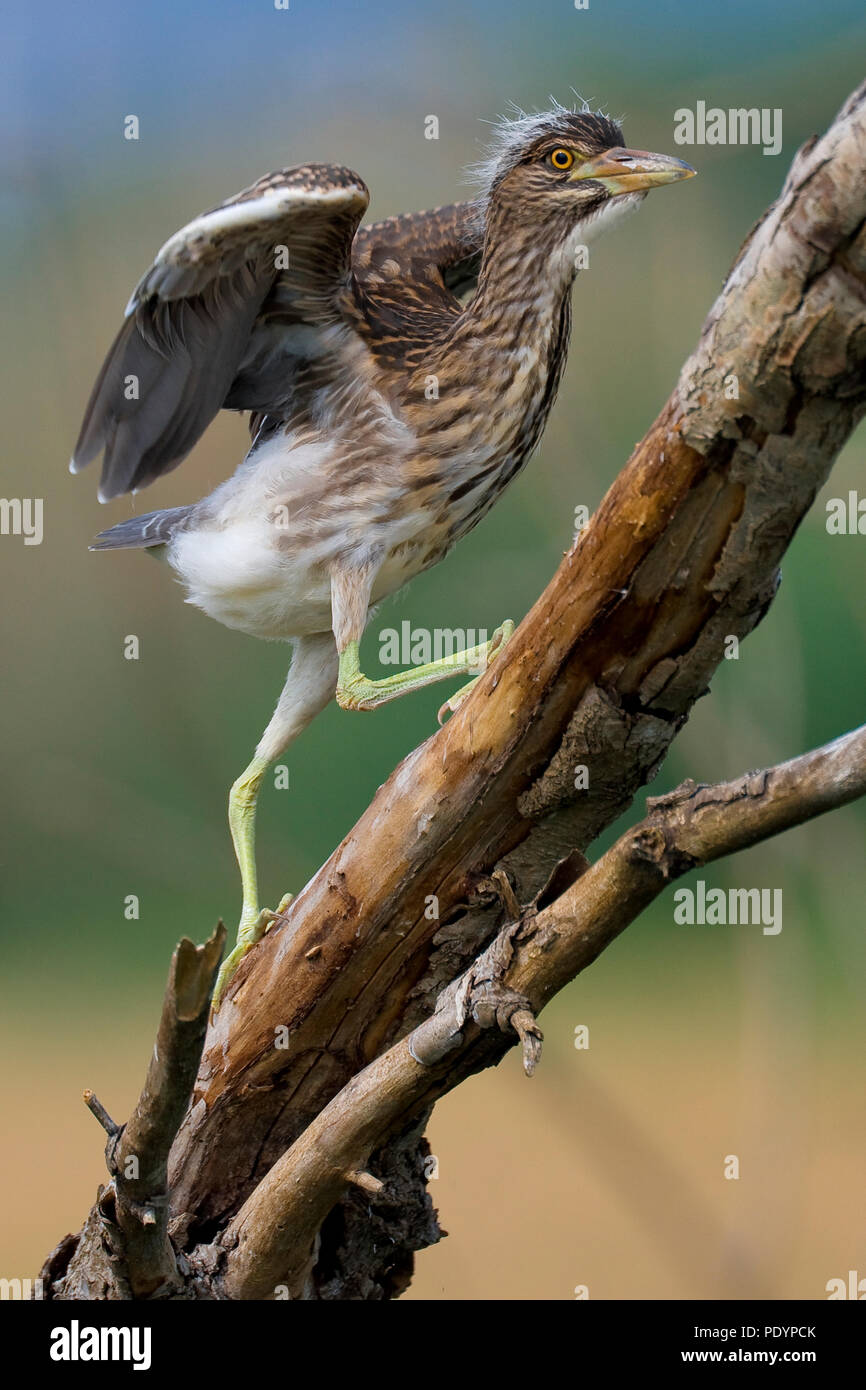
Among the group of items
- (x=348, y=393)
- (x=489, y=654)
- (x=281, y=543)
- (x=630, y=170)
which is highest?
(x=630, y=170)

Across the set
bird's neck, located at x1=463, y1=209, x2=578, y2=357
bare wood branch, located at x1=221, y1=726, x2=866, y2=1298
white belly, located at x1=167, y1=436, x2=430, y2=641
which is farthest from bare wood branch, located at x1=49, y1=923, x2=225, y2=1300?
bird's neck, located at x1=463, y1=209, x2=578, y2=357

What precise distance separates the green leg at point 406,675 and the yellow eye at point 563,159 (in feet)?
2.58

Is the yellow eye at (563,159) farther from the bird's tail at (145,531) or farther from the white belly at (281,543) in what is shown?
the bird's tail at (145,531)

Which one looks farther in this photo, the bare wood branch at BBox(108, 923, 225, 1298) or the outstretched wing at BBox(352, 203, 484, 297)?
the outstretched wing at BBox(352, 203, 484, 297)

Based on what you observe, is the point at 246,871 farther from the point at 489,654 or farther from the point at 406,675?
the point at 489,654

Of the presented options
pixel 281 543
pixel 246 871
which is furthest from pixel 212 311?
pixel 246 871

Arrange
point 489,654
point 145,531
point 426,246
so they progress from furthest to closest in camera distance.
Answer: point 426,246, point 145,531, point 489,654

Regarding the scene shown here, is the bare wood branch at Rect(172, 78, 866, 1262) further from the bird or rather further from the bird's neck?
the bird's neck

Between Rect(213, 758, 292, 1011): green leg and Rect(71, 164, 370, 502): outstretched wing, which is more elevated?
Rect(71, 164, 370, 502): outstretched wing

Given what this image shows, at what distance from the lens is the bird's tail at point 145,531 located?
7.63 ft

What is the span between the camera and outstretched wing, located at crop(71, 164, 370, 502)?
6.09ft

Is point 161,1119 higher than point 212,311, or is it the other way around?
point 212,311

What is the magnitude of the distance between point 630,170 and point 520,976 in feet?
4.31

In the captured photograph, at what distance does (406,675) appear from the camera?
6.34 ft
